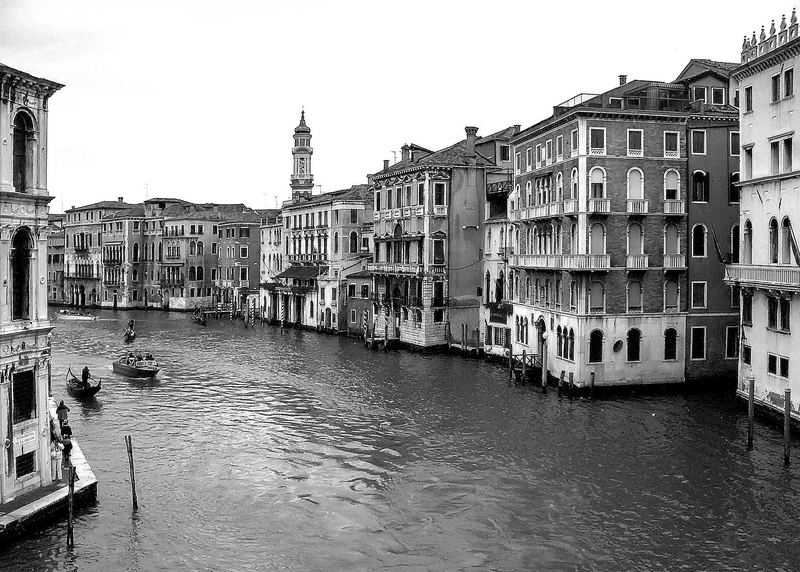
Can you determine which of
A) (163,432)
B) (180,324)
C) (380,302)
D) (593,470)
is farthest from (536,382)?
(180,324)

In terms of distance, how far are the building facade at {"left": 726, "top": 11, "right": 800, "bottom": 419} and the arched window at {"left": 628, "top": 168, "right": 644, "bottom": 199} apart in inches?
201

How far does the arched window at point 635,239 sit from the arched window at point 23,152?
74.6 feet

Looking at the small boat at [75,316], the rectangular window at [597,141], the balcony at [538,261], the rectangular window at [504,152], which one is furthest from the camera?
the small boat at [75,316]

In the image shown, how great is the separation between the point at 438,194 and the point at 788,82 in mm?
23641

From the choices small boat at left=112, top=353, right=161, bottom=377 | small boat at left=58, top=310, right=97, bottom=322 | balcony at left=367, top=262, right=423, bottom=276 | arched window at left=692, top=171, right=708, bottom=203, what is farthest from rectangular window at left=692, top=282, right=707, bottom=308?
small boat at left=58, top=310, right=97, bottom=322

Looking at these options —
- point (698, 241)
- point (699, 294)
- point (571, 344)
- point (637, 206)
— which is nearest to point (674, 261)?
point (698, 241)

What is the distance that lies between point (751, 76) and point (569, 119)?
730 cm

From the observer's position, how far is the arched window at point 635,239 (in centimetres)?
3278

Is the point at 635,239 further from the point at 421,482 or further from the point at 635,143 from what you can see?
the point at 421,482

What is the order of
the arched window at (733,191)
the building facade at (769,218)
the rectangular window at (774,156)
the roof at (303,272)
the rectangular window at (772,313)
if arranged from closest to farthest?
the building facade at (769,218) < the rectangular window at (774,156) < the rectangular window at (772,313) < the arched window at (733,191) < the roof at (303,272)

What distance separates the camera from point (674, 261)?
33.0 m

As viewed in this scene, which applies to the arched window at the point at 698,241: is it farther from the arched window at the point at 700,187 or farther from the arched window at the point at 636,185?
the arched window at the point at 636,185

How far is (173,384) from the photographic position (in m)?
36.7

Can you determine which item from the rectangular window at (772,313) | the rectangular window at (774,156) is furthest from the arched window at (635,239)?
the rectangular window at (774,156)
